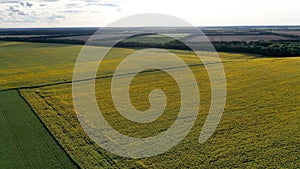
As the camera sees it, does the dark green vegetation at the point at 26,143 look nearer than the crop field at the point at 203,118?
Yes

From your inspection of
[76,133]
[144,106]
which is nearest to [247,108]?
[144,106]

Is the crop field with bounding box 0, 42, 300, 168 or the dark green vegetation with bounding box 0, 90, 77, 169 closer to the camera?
the dark green vegetation with bounding box 0, 90, 77, 169

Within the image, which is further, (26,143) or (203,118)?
(203,118)

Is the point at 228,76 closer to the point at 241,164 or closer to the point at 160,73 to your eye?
the point at 160,73
